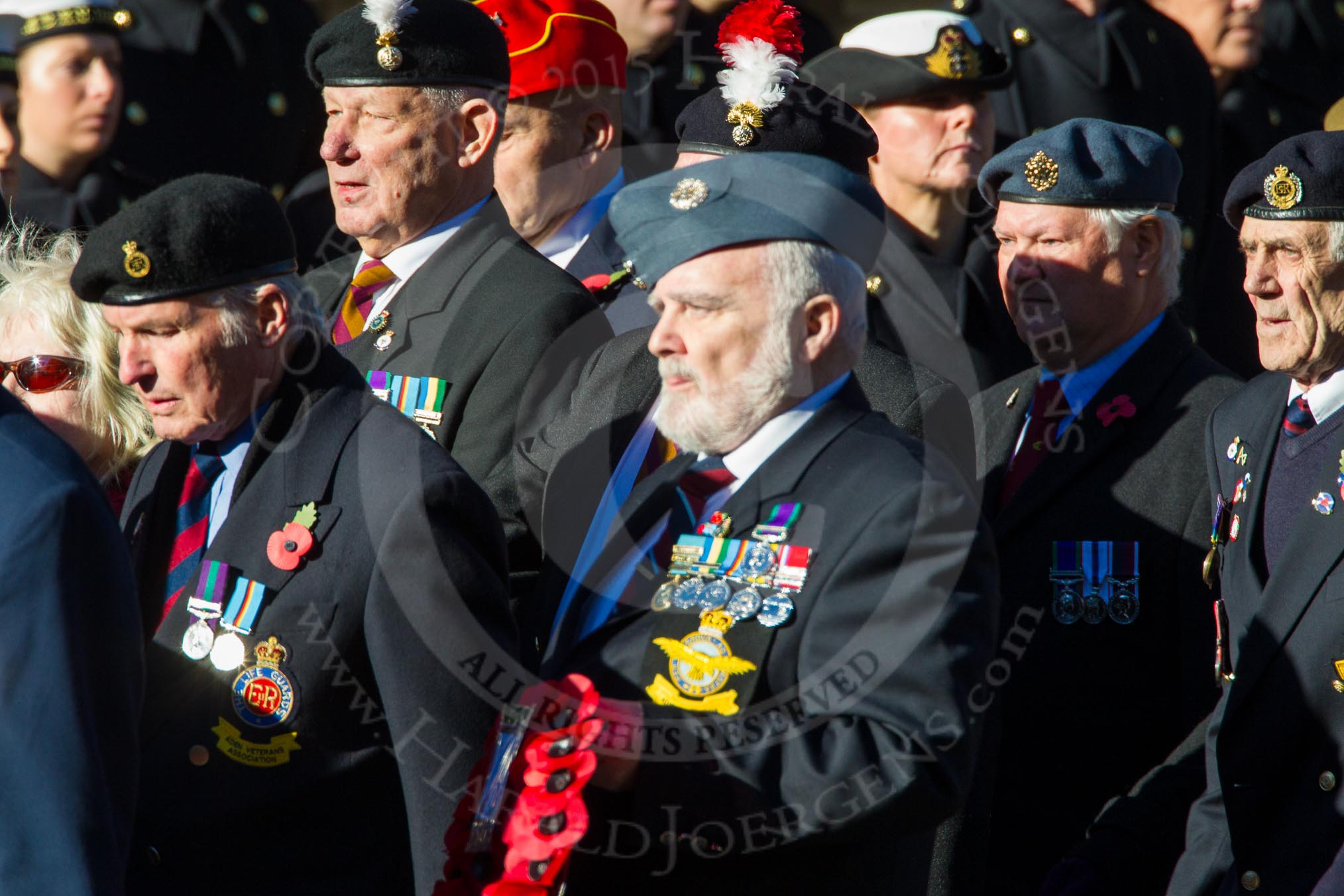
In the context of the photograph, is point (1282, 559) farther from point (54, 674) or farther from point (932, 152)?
point (932, 152)

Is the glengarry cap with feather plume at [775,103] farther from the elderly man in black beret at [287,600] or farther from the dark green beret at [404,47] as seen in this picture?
the elderly man in black beret at [287,600]

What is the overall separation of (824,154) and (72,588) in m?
2.00

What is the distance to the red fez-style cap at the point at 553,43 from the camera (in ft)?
16.1

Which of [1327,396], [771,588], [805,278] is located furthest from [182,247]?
[1327,396]

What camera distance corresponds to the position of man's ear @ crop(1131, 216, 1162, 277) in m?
4.04

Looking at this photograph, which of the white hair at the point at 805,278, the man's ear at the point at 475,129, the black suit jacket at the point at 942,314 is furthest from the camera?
the black suit jacket at the point at 942,314

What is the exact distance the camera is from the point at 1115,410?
389 cm

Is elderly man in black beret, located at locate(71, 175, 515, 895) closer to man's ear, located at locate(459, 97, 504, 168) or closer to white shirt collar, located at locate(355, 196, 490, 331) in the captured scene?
white shirt collar, located at locate(355, 196, 490, 331)

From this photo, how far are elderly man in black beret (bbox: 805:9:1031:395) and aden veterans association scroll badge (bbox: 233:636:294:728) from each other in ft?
7.87

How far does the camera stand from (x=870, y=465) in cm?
280

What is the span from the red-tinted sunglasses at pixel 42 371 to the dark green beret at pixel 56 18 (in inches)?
71.0

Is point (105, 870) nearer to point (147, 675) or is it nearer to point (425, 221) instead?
point (147, 675)

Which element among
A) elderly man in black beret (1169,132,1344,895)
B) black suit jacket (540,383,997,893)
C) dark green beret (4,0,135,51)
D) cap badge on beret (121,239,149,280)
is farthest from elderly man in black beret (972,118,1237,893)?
dark green beret (4,0,135,51)

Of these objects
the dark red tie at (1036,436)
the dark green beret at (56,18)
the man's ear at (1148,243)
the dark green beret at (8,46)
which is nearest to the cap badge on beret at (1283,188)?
the man's ear at (1148,243)
